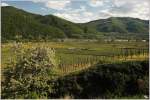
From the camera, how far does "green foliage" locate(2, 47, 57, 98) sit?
2320cm

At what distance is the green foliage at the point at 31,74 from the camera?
2320 centimetres

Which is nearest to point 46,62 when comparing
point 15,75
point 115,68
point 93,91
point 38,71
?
point 38,71

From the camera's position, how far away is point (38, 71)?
23.6 metres

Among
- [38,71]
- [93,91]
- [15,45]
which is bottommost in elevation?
[93,91]

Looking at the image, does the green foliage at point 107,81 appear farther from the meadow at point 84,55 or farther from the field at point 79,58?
the meadow at point 84,55

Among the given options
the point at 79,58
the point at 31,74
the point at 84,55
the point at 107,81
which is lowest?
the point at 79,58

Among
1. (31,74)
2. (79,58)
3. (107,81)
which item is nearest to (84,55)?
(79,58)

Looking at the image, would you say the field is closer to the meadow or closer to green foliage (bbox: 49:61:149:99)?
the meadow

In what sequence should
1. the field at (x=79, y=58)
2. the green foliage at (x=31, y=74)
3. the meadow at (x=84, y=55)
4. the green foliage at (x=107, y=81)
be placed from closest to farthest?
the green foliage at (x=31, y=74) < the green foliage at (x=107, y=81) < the field at (x=79, y=58) < the meadow at (x=84, y=55)

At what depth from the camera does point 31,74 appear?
23375mm

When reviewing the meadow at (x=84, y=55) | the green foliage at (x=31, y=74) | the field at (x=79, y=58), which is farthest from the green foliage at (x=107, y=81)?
the meadow at (x=84, y=55)

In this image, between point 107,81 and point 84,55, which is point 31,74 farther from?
point 84,55

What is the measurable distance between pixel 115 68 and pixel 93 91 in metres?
2.95

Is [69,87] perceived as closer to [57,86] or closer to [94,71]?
[57,86]
